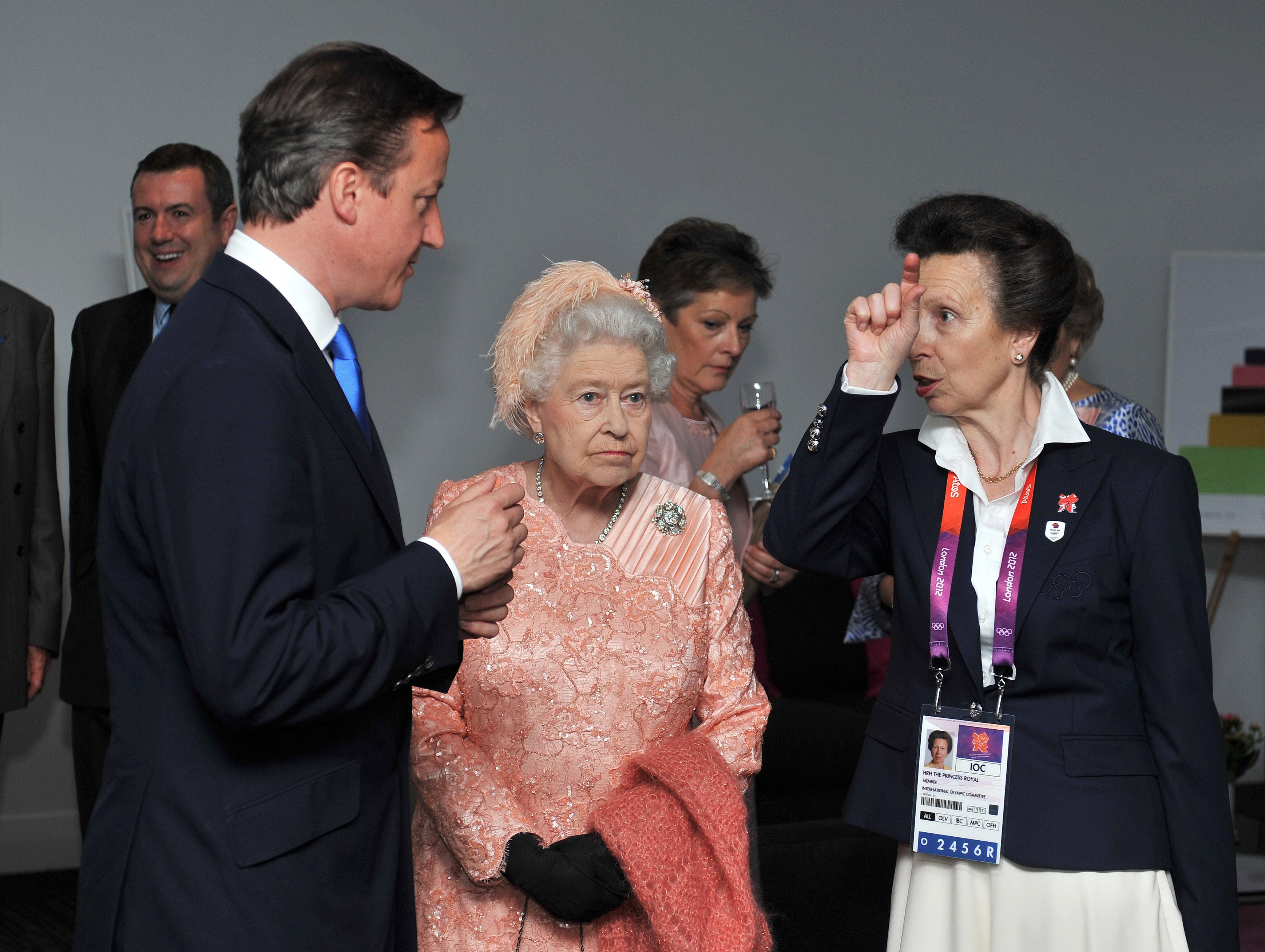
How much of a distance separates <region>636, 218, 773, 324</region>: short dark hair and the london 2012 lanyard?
1.50 meters

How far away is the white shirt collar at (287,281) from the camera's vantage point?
1323 mm

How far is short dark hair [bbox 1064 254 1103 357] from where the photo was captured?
307cm

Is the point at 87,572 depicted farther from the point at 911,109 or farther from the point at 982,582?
the point at 911,109

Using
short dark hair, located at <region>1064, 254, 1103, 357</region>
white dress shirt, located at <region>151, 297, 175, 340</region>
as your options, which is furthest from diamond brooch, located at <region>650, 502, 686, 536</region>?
white dress shirt, located at <region>151, 297, 175, 340</region>

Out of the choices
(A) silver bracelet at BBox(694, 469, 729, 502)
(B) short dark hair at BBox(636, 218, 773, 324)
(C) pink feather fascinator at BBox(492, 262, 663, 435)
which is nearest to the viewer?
(C) pink feather fascinator at BBox(492, 262, 663, 435)

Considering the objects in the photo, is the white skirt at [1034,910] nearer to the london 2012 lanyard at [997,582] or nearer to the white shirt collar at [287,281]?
the london 2012 lanyard at [997,582]

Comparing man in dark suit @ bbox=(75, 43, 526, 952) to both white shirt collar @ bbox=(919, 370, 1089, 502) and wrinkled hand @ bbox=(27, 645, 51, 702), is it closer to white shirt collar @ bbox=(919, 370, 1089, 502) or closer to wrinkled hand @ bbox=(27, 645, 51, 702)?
white shirt collar @ bbox=(919, 370, 1089, 502)

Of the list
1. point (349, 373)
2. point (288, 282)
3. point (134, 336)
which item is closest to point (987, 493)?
point (349, 373)

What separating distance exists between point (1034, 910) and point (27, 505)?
2678 mm

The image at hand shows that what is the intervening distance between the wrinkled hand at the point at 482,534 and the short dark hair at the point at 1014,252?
93 cm

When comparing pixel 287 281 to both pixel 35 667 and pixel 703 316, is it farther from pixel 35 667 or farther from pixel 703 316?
pixel 35 667

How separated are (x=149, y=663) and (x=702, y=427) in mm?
2234

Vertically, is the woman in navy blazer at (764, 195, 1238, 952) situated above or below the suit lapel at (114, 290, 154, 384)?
below

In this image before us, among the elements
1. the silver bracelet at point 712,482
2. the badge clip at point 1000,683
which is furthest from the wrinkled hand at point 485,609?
the silver bracelet at point 712,482
